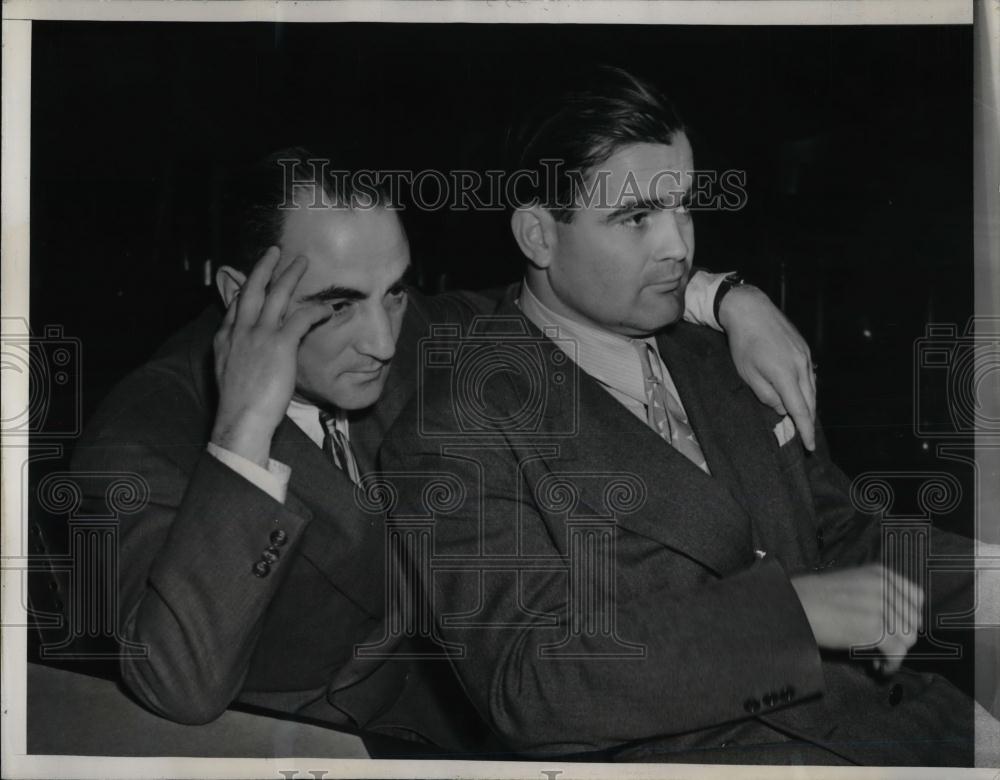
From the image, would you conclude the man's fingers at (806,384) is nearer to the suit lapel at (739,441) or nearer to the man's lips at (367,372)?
the suit lapel at (739,441)

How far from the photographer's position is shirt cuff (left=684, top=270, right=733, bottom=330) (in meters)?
2.89

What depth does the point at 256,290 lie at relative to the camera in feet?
9.33

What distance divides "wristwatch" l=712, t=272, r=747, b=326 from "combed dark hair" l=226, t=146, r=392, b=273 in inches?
33.6

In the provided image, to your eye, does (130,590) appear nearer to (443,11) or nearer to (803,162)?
(443,11)

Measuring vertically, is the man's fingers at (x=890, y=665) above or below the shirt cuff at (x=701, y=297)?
below

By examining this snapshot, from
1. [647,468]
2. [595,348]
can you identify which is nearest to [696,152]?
[595,348]

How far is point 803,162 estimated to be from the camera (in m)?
2.90

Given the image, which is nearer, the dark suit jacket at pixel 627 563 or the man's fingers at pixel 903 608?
the dark suit jacket at pixel 627 563

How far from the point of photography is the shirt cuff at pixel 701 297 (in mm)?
2889

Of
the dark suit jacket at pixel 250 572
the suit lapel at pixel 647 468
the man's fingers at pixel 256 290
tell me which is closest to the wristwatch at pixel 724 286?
the suit lapel at pixel 647 468

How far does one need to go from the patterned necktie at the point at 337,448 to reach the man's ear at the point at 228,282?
366 mm

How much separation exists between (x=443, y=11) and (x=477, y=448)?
1117 millimetres

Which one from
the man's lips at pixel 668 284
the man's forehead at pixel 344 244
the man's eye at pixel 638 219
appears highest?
the man's eye at pixel 638 219

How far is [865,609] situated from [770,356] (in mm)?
681
